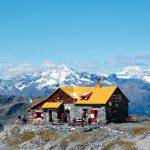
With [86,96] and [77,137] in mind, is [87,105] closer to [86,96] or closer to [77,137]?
[86,96]

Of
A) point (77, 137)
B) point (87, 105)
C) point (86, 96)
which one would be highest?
point (86, 96)

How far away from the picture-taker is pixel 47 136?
8094 centimetres

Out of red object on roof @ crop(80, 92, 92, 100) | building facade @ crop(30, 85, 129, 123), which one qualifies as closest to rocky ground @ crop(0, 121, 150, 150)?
building facade @ crop(30, 85, 129, 123)

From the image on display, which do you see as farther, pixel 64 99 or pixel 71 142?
pixel 64 99

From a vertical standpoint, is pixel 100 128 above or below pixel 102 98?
below

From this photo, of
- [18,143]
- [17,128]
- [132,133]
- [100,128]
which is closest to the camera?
[132,133]

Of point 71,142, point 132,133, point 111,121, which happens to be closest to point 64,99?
point 111,121

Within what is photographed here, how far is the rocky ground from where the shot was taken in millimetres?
65088

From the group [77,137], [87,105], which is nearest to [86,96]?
[87,105]

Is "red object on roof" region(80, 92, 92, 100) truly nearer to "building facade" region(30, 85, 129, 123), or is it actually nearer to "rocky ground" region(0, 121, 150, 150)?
"building facade" region(30, 85, 129, 123)

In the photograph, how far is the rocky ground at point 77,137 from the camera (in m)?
65.1

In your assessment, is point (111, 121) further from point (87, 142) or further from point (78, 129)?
point (87, 142)

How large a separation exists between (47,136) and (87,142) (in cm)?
1317

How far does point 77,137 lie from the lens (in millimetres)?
74312
